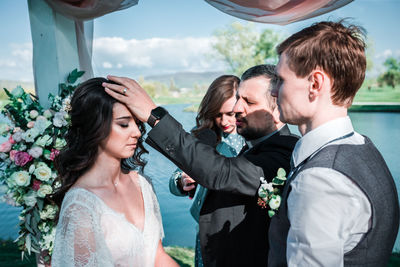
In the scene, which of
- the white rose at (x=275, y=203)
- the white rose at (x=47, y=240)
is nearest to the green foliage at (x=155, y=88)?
the white rose at (x=47, y=240)

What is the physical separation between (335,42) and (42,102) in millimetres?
2285

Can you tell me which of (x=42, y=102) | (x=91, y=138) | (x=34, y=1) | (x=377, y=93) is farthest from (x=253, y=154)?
(x=377, y=93)

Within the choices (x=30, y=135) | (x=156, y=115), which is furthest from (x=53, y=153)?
(x=156, y=115)

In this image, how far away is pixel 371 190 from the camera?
3.25 ft

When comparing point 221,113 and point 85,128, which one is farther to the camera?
point 221,113

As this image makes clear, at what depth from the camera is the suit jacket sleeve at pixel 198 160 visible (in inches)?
55.1

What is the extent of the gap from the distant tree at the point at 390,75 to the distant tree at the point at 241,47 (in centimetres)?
373

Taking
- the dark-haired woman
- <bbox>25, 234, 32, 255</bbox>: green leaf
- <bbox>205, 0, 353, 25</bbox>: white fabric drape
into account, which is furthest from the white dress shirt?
<bbox>25, 234, 32, 255</bbox>: green leaf

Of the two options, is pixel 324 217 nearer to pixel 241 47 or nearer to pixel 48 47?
pixel 48 47

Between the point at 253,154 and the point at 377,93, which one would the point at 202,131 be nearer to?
the point at 253,154

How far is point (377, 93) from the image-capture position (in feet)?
25.7

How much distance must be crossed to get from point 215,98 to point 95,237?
2.03 m

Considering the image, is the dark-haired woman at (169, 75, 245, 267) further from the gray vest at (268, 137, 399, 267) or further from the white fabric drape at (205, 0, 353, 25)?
the gray vest at (268, 137, 399, 267)

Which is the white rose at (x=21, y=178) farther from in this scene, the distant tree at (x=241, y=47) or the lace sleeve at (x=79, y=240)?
the distant tree at (x=241, y=47)
